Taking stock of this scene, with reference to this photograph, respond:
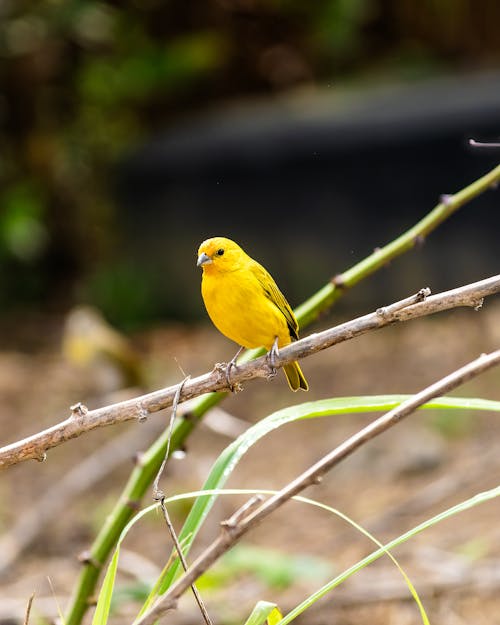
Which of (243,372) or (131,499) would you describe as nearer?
(243,372)

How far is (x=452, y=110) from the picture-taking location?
397cm

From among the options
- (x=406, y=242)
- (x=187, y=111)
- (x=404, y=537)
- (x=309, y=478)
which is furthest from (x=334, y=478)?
(x=187, y=111)

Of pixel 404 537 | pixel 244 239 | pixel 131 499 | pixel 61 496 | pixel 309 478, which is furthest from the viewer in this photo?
pixel 61 496

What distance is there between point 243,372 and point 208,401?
0.31 metres

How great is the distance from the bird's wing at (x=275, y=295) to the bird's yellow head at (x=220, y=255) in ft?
0.07

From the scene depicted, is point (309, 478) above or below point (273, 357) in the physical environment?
below

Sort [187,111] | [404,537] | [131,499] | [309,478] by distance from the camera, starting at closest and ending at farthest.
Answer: [309,478] < [404,537] < [131,499] < [187,111]

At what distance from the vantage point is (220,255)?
0.91 m

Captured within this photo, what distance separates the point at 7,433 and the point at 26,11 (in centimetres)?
315

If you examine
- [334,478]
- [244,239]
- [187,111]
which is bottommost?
[334,478]

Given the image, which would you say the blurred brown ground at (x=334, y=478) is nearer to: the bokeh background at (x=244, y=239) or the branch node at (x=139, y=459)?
the bokeh background at (x=244, y=239)

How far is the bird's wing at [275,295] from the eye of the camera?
0.94 meters

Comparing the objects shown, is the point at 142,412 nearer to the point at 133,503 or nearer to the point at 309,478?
the point at 309,478

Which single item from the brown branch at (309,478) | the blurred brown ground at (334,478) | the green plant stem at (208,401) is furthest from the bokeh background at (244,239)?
the brown branch at (309,478)
